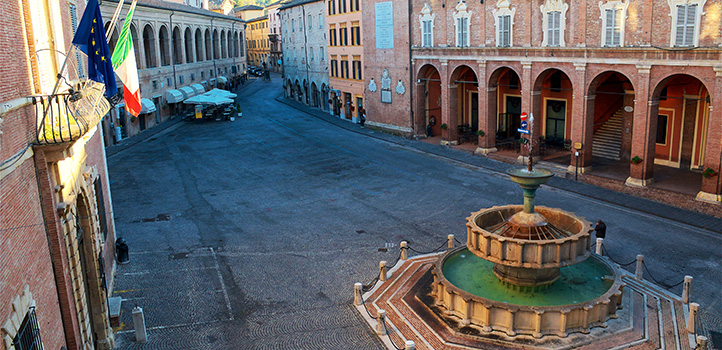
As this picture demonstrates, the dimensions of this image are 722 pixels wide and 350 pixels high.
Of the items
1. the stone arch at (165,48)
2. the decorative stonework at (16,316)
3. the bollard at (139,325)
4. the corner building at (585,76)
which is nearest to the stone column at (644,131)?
the corner building at (585,76)

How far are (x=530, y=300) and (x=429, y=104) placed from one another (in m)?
29.1

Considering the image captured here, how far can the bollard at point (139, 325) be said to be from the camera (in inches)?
582

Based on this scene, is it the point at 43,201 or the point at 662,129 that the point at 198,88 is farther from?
the point at 43,201

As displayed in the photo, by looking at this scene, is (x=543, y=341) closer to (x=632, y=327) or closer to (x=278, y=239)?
(x=632, y=327)

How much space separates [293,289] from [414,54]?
89.2 feet

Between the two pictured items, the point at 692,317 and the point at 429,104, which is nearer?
the point at 692,317

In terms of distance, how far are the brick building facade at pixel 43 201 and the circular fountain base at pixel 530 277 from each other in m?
10.8

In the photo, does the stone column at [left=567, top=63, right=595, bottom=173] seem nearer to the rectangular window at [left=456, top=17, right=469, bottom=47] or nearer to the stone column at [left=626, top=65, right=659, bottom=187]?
the stone column at [left=626, top=65, right=659, bottom=187]

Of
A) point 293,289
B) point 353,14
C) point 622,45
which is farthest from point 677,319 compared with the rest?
point 353,14

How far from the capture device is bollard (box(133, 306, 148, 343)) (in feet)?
48.5

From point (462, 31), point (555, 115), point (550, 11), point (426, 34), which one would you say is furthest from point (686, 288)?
point (426, 34)

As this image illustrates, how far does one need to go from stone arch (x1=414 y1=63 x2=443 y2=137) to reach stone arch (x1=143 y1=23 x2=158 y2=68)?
94.5ft

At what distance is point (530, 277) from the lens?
15.7 meters

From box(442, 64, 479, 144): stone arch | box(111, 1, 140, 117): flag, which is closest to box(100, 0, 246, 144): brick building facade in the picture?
box(442, 64, 479, 144): stone arch
